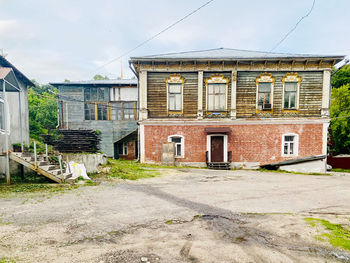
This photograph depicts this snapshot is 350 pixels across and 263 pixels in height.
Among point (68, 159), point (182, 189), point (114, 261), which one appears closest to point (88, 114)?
point (68, 159)

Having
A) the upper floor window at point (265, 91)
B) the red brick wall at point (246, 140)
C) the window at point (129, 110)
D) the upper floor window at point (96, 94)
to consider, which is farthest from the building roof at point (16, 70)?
the upper floor window at point (265, 91)

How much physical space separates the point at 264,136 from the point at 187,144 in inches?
221

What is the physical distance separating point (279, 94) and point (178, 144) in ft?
27.3

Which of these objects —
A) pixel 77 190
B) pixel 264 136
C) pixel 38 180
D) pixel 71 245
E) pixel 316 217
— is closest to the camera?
pixel 71 245

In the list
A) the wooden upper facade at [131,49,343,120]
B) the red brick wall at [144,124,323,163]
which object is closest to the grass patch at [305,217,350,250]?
the red brick wall at [144,124,323,163]

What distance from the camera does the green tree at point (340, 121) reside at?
2041 centimetres

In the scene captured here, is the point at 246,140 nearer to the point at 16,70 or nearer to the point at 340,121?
the point at 16,70

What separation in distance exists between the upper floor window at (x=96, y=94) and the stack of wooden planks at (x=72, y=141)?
885 centimetres

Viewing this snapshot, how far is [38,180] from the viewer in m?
7.28

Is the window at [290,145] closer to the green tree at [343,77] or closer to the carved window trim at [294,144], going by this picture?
the carved window trim at [294,144]

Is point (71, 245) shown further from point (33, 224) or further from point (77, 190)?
point (77, 190)

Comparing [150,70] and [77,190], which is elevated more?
[150,70]

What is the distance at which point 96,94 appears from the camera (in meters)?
17.8

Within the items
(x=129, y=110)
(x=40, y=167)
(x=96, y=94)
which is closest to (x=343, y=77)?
(x=129, y=110)
